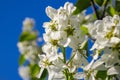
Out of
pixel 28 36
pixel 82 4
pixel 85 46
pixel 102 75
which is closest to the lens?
pixel 102 75

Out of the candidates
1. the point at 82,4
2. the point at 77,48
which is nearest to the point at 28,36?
the point at 82,4

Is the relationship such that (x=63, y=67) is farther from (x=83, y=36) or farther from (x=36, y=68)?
(x=36, y=68)

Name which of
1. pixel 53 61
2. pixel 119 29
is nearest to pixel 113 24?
pixel 119 29

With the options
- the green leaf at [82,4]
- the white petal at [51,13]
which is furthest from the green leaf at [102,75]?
the green leaf at [82,4]

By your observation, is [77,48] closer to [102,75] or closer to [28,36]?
[102,75]

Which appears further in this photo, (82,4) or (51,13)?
(82,4)

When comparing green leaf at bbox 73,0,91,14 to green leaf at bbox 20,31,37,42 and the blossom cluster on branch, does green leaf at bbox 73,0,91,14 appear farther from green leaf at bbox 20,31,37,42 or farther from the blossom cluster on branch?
green leaf at bbox 20,31,37,42

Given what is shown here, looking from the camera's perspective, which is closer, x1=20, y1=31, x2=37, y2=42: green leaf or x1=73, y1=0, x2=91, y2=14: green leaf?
x1=73, y1=0, x2=91, y2=14: green leaf

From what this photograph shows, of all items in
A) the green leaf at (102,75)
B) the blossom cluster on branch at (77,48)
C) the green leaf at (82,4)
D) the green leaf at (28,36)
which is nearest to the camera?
the blossom cluster on branch at (77,48)

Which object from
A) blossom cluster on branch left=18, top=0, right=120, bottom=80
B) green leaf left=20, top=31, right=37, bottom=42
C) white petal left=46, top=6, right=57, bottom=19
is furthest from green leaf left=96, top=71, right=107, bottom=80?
green leaf left=20, top=31, right=37, bottom=42

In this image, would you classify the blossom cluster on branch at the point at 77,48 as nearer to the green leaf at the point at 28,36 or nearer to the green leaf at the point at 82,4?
the green leaf at the point at 82,4

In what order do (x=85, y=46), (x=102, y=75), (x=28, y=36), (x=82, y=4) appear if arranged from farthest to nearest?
1. (x=28, y=36)
2. (x=82, y=4)
3. (x=85, y=46)
4. (x=102, y=75)
